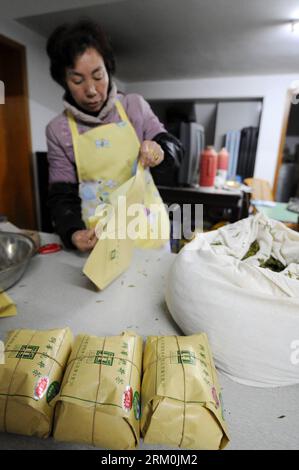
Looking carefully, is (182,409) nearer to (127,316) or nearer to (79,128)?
(127,316)

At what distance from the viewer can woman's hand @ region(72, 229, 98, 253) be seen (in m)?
0.68

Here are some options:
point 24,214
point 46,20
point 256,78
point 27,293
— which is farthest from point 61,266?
point 256,78

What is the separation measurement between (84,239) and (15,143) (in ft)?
6.17

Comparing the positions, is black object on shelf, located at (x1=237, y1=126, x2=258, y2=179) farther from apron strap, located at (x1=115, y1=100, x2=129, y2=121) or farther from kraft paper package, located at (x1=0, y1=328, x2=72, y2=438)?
kraft paper package, located at (x1=0, y1=328, x2=72, y2=438)

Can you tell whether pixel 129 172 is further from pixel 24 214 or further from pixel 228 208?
pixel 24 214

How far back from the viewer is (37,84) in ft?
6.86

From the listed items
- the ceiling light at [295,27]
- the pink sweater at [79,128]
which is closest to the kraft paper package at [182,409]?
the pink sweater at [79,128]

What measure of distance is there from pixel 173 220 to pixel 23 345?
0.69m

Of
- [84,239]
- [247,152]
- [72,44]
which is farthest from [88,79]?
[247,152]

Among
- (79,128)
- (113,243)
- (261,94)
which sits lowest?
(113,243)

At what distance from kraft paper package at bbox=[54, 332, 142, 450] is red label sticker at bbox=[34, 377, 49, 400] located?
21 mm

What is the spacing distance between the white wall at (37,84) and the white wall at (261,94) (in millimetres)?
950
